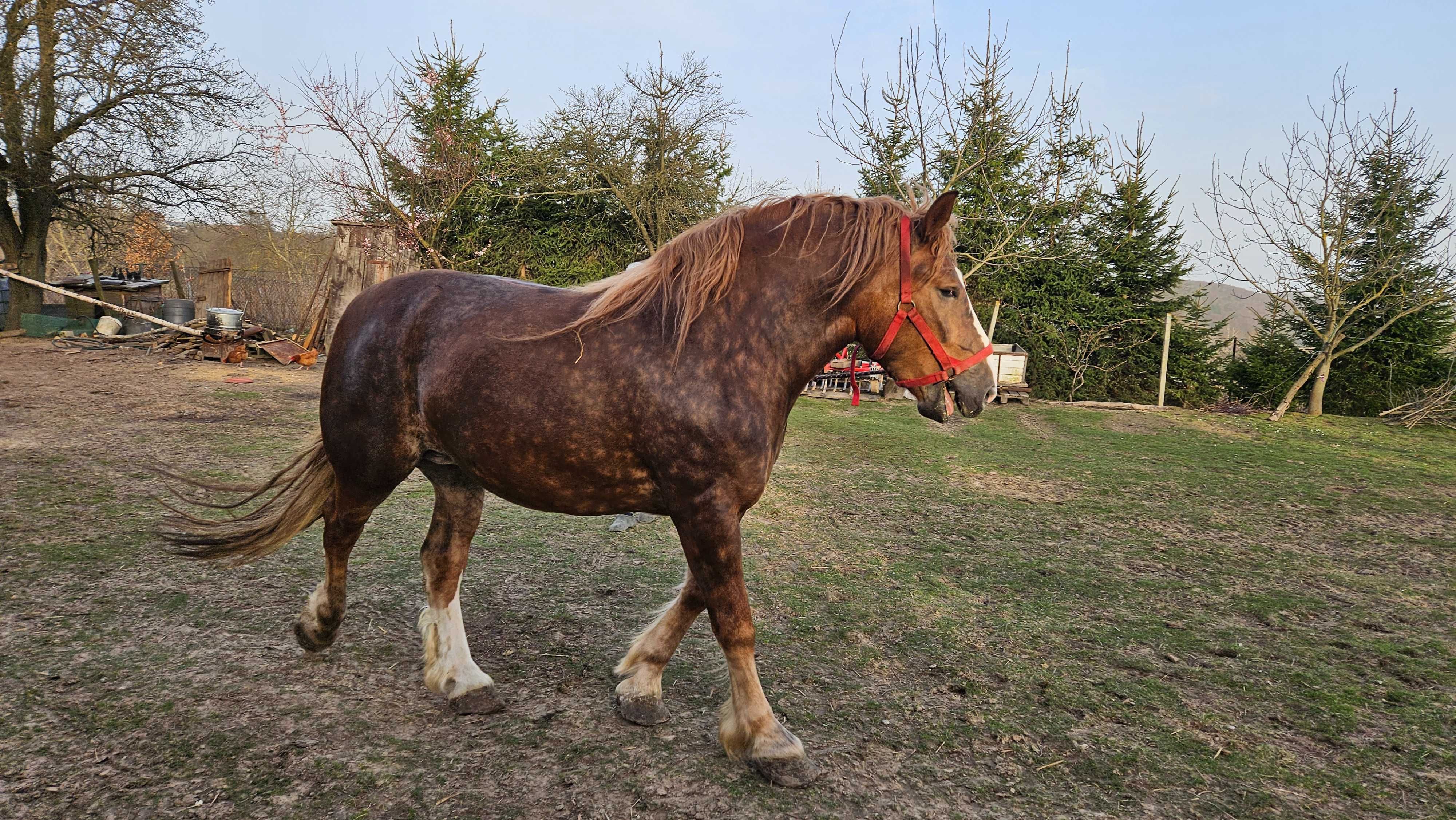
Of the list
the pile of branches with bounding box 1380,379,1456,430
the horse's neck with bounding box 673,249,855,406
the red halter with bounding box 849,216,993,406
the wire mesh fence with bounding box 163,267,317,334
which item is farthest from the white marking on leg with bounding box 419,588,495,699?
the wire mesh fence with bounding box 163,267,317,334

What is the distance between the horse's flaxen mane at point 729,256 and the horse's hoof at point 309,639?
64.9 inches

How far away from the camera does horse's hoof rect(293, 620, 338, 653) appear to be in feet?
9.62

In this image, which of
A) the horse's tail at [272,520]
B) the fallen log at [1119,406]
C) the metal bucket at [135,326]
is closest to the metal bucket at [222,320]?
the metal bucket at [135,326]

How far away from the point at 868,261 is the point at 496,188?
14661mm

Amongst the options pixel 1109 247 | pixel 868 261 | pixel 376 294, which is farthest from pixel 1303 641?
pixel 1109 247

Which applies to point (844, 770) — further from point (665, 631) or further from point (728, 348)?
point (728, 348)

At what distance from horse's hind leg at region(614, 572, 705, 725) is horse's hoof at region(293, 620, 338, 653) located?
47.8 inches

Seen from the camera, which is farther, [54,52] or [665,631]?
[54,52]

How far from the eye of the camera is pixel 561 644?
330cm

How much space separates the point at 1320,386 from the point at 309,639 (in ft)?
54.3

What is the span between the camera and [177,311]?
16000 mm

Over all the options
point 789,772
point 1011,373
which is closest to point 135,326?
point 1011,373

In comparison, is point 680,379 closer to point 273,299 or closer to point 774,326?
point 774,326

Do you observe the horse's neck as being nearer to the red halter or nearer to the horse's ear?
the red halter
